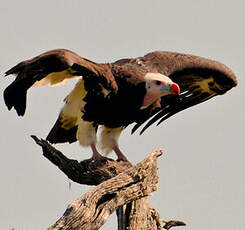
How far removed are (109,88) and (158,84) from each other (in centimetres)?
72

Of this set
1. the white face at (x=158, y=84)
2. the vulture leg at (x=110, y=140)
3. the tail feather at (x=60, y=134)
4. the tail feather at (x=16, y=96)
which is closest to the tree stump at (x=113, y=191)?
the tail feather at (x=16, y=96)

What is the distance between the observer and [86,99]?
9195mm

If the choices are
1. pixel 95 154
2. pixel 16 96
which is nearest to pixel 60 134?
pixel 95 154

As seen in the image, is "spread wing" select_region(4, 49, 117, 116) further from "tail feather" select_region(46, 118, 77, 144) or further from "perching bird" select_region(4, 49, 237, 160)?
"tail feather" select_region(46, 118, 77, 144)

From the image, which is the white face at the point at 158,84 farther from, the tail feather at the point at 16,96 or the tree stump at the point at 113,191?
the tail feather at the point at 16,96

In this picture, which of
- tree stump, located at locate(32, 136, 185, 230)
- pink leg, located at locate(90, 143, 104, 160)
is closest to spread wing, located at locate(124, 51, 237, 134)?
pink leg, located at locate(90, 143, 104, 160)

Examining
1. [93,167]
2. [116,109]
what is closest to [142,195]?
[93,167]

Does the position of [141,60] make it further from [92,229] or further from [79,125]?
[92,229]

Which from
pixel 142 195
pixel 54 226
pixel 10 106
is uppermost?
pixel 10 106

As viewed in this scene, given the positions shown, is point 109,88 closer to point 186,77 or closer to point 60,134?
point 60,134

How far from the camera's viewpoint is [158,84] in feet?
30.7

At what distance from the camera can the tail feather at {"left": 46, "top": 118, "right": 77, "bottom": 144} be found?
987 cm

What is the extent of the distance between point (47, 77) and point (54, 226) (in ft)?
9.71

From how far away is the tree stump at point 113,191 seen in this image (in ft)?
23.8
